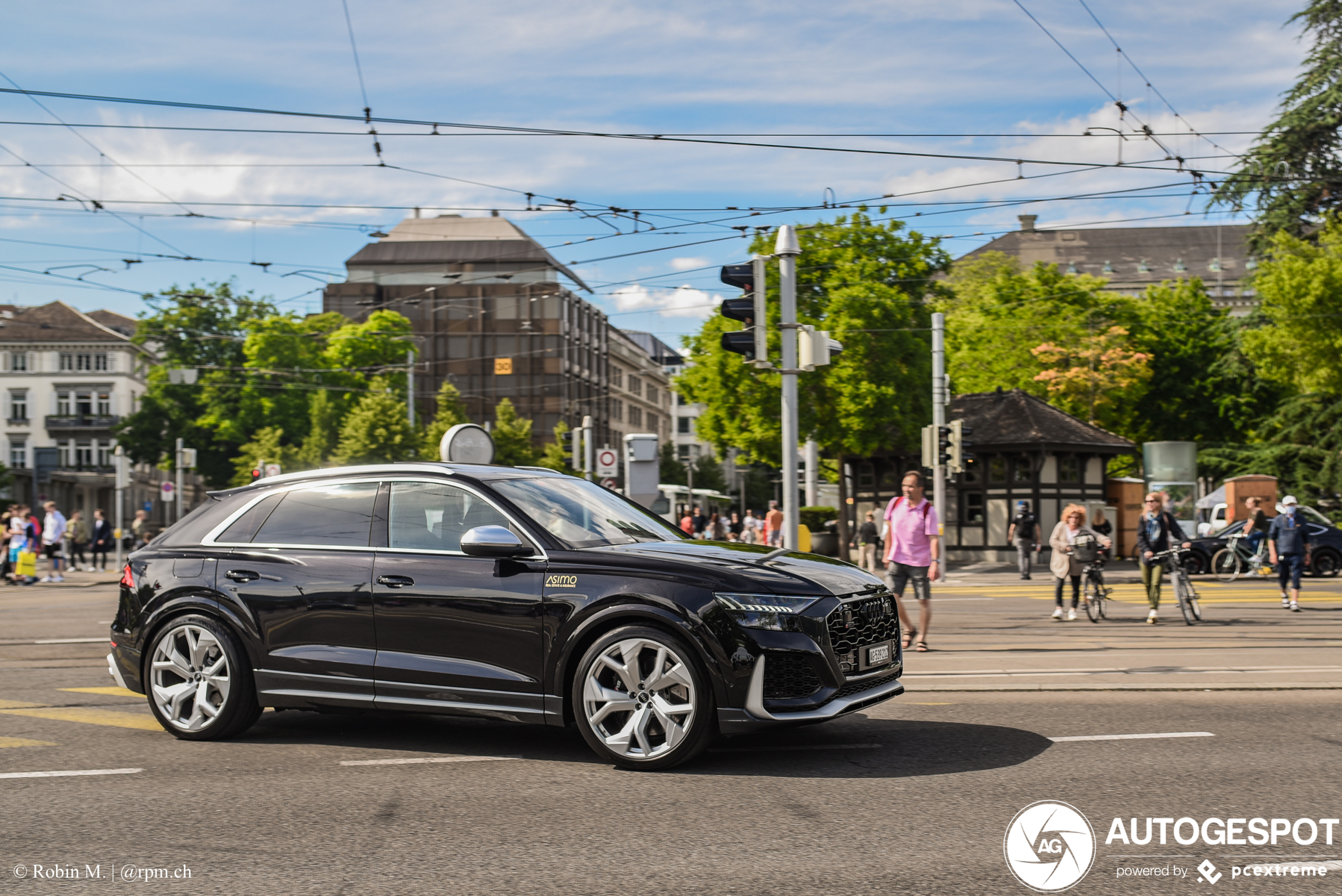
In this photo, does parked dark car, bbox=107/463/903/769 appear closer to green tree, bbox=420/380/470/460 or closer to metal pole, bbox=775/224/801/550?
metal pole, bbox=775/224/801/550

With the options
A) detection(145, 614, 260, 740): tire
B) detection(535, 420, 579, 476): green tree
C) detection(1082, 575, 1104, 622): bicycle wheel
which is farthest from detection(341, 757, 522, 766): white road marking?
detection(1082, 575, 1104, 622): bicycle wheel

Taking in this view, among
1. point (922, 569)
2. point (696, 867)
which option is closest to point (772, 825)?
point (696, 867)

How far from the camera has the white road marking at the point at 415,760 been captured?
691 cm

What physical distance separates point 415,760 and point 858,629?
8.13 ft

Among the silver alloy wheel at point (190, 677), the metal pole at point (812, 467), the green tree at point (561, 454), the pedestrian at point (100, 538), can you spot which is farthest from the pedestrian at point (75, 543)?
the silver alloy wheel at point (190, 677)

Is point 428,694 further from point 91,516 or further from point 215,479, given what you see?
point 91,516

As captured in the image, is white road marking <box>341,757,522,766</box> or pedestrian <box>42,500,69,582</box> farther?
pedestrian <box>42,500,69,582</box>

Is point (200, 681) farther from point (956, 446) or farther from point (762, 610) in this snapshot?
point (956, 446)

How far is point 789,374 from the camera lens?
45.6 feet

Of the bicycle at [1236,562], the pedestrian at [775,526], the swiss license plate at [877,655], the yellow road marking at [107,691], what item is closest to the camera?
the swiss license plate at [877,655]

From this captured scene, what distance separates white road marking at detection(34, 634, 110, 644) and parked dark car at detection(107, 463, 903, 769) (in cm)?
788

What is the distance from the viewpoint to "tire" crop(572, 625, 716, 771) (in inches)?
253

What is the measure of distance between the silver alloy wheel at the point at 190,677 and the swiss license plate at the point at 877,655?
11.9 feet

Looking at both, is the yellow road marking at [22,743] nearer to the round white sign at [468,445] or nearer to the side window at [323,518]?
the side window at [323,518]
